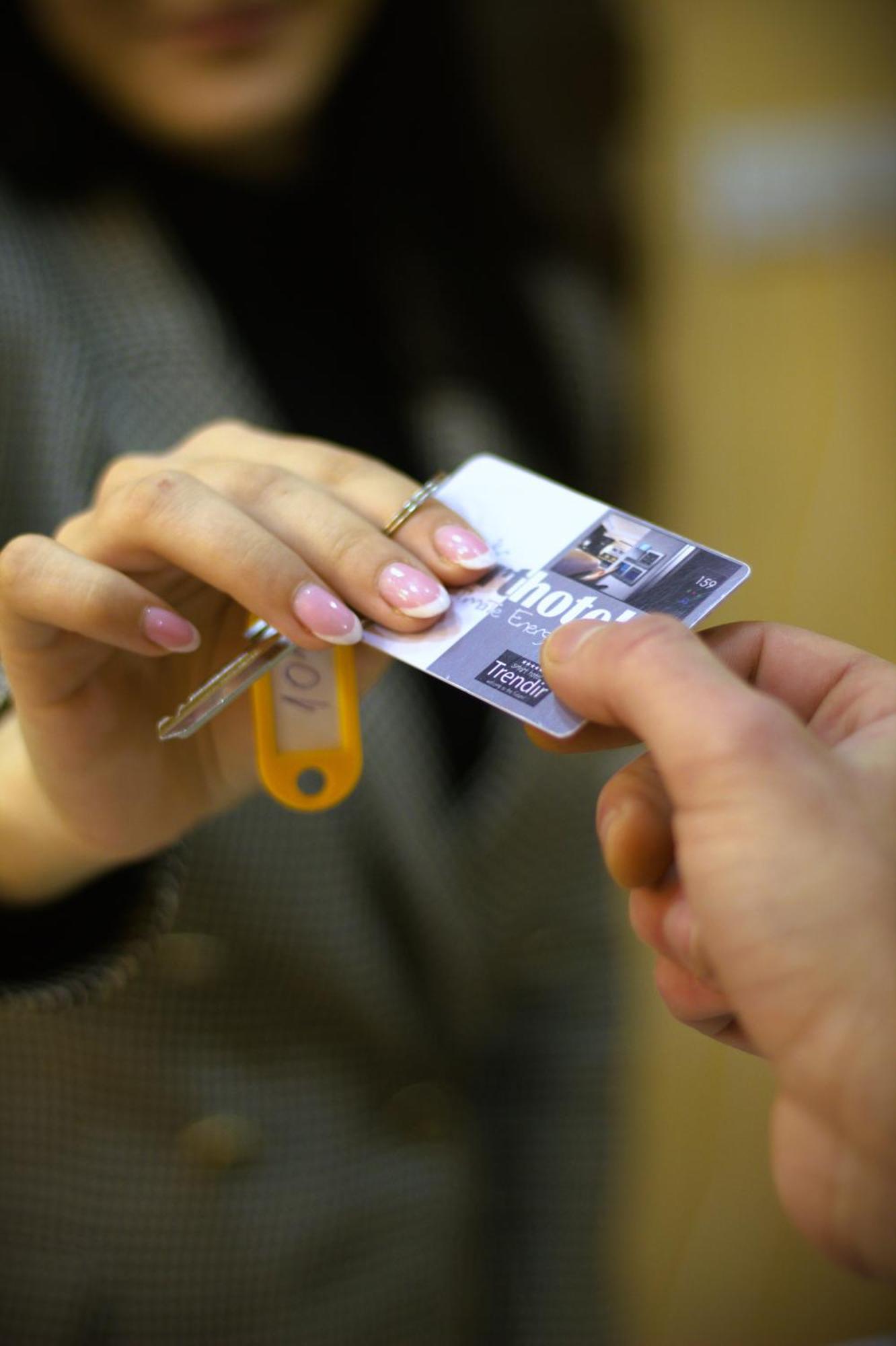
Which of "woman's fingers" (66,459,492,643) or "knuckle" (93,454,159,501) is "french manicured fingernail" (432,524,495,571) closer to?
"woman's fingers" (66,459,492,643)

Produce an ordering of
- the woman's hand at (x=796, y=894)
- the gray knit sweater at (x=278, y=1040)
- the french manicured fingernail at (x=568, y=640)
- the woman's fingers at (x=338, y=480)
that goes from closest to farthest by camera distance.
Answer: the woman's hand at (x=796, y=894) → the french manicured fingernail at (x=568, y=640) → the woman's fingers at (x=338, y=480) → the gray knit sweater at (x=278, y=1040)

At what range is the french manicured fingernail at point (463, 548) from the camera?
57cm

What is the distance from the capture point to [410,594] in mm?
542

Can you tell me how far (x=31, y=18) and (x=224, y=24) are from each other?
16cm

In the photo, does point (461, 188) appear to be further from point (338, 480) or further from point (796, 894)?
point (796, 894)

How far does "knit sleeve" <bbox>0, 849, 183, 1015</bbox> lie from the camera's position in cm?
69

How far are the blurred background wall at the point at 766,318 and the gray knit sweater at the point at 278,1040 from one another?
1.60 ft

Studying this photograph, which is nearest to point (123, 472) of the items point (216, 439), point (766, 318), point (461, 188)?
point (216, 439)

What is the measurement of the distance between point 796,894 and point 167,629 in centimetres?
33

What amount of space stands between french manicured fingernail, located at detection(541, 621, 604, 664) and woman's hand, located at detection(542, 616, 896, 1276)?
18mm

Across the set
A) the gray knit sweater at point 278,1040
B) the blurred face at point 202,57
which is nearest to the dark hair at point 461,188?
the blurred face at point 202,57

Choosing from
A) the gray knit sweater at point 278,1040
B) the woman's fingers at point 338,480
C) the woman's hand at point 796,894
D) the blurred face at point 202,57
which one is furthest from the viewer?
the blurred face at point 202,57

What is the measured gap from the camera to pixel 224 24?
0.94 meters

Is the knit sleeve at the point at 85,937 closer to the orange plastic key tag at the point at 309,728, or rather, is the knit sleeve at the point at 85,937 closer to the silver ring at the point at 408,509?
the orange plastic key tag at the point at 309,728
